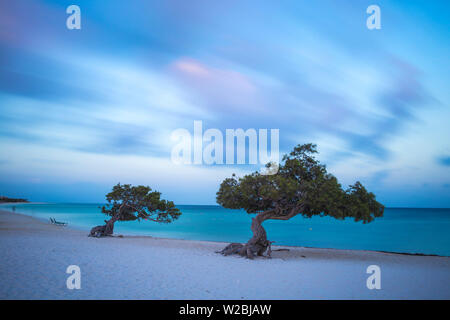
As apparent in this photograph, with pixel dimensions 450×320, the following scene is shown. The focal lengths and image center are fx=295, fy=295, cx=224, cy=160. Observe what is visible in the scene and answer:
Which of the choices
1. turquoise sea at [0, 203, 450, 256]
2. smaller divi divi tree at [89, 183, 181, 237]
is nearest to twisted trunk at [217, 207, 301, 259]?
smaller divi divi tree at [89, 183, 181, 237]

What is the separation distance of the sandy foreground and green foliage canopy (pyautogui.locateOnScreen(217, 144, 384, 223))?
2.60m

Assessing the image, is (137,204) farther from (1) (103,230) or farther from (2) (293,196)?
(2) (293,196)

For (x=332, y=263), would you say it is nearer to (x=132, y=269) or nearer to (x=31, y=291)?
(x=132, y=269)

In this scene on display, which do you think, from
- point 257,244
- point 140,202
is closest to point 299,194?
point 257,244

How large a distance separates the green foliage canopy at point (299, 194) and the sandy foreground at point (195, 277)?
2.60 m

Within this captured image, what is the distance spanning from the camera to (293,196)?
51.0 feet

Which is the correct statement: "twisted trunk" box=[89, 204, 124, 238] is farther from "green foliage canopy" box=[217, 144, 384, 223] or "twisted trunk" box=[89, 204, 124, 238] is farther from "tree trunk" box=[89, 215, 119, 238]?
"green foliage canopy" box=[217, 144, 384, 223]

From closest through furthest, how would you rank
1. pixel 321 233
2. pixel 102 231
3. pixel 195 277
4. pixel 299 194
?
pixel 195 277
pixel 299 194
pixel 102 231
pixel 321 233

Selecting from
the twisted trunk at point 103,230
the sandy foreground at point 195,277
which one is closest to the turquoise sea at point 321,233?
the twisted trunk at point 103,230

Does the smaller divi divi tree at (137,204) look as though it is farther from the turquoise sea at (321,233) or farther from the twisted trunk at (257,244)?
the twisted trunk at (257,244)

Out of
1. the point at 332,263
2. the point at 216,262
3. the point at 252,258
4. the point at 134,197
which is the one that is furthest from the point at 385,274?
the point at 134,197

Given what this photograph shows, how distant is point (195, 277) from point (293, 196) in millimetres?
7299
